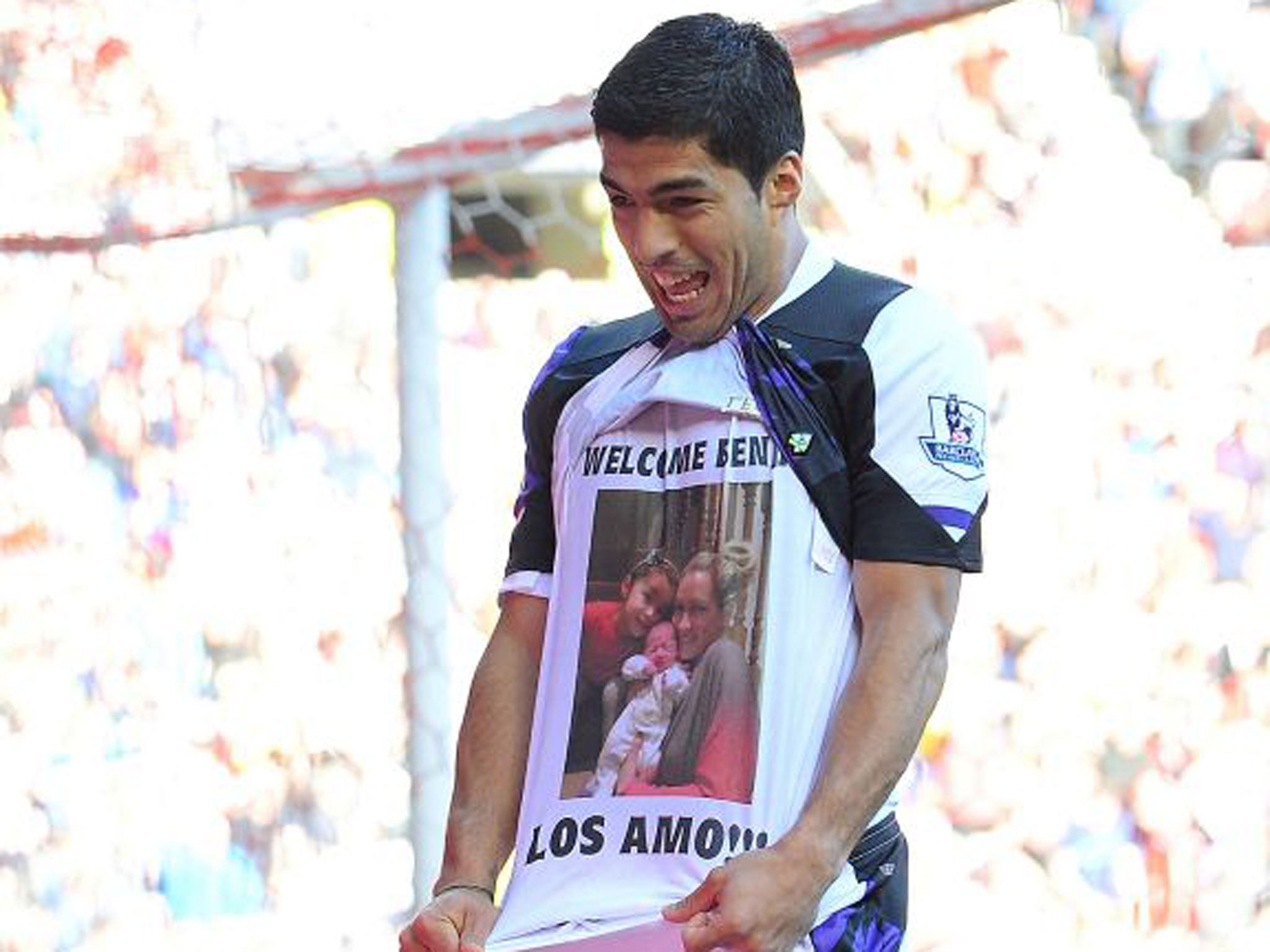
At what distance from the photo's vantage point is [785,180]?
220 centimetres

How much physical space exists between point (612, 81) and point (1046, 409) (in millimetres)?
1807

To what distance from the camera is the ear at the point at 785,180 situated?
2180 millimetres

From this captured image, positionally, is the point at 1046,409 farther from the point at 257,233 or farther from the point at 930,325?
the point at 930,325

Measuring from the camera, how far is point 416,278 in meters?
3.89

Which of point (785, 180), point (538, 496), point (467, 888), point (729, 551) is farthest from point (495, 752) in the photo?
point (785, 180)

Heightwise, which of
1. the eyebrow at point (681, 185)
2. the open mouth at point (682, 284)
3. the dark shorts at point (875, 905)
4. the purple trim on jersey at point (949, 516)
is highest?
the eyebrow at point (681, 185)

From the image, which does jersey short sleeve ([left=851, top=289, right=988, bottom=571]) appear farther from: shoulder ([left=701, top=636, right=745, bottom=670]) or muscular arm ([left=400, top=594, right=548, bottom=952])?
muscular arm ([left=400, top=594, right=548, bottom=952])

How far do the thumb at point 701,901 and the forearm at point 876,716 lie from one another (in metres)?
0.06

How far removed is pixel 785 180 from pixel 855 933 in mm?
632

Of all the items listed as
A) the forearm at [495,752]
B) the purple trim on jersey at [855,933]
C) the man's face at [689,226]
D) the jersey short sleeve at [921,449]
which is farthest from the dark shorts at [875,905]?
the man's face at [689,226]

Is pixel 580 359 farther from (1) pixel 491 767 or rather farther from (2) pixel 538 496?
(1) pixel 491 767

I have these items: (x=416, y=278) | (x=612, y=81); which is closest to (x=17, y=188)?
(x=416, y=278)

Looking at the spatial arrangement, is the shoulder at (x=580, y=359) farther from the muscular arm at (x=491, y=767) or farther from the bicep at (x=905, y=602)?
the bicep at (x=905, y=602)

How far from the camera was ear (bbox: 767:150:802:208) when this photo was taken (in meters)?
2.18
